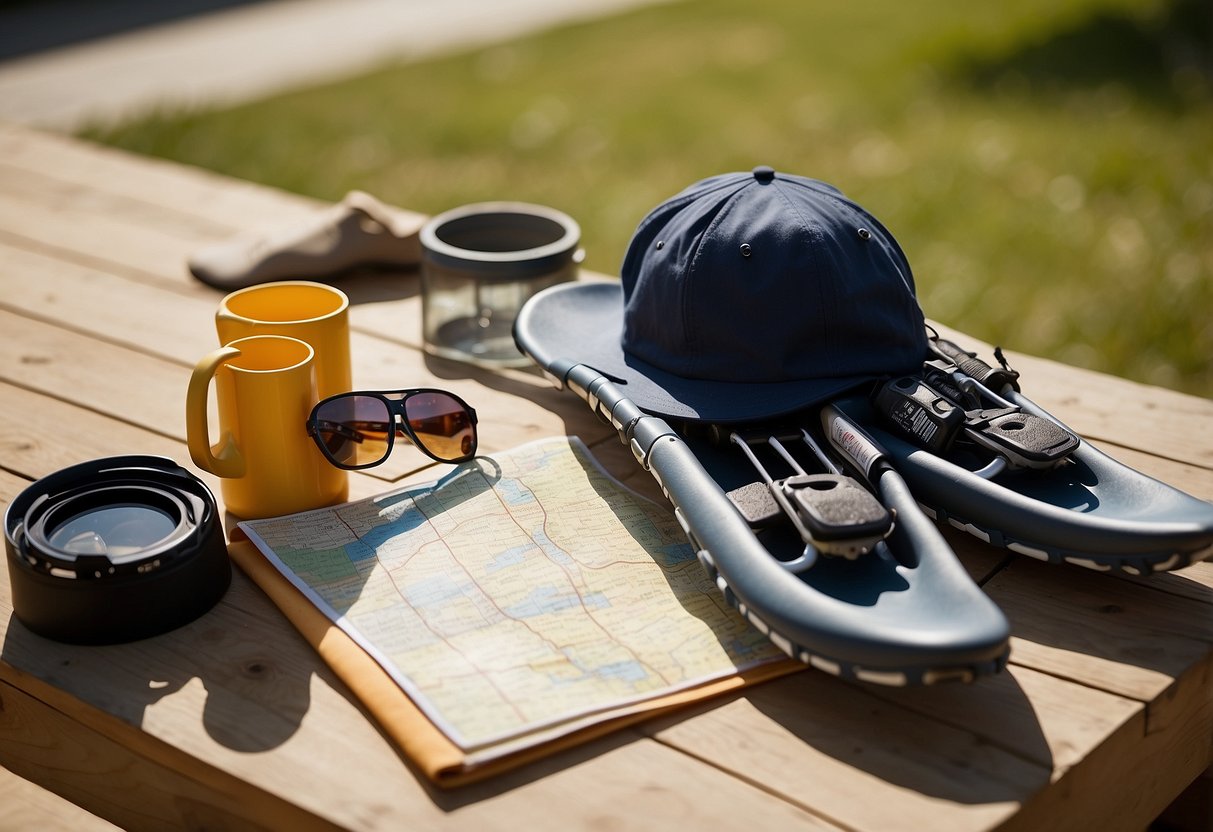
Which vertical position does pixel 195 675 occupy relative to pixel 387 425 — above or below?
below

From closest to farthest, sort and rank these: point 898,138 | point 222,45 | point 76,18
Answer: point 898,138
point 222,45
point 76,18

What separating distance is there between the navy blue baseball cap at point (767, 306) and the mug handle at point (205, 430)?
417 mm

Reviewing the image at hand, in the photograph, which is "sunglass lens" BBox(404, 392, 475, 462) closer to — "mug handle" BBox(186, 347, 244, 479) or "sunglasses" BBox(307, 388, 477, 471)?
"sunglasses" BBox(307, 388, 477, 471)

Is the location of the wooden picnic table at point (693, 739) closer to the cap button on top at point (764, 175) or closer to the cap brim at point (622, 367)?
the cap brim at point (622, 367)

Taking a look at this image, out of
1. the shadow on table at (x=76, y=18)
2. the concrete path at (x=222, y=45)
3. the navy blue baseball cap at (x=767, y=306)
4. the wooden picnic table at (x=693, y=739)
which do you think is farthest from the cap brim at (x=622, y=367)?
the shadow on table at (x=76, y=18)

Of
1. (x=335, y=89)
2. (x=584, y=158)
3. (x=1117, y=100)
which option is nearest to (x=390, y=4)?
(x=335, y=89)

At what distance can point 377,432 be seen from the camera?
1.33m

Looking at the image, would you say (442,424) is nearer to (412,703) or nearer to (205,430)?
(205,430)

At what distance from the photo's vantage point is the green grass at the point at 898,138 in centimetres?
309

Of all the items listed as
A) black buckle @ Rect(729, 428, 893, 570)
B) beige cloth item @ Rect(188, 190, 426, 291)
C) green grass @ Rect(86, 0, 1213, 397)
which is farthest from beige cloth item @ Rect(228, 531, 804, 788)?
green grass @ Rect(86, 0, 1213, 397)

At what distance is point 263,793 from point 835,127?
3.63m

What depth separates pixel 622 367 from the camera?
4.70 feet

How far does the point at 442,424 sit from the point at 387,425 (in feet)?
0.25

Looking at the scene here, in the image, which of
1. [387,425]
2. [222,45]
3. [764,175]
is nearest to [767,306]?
[764,175]
